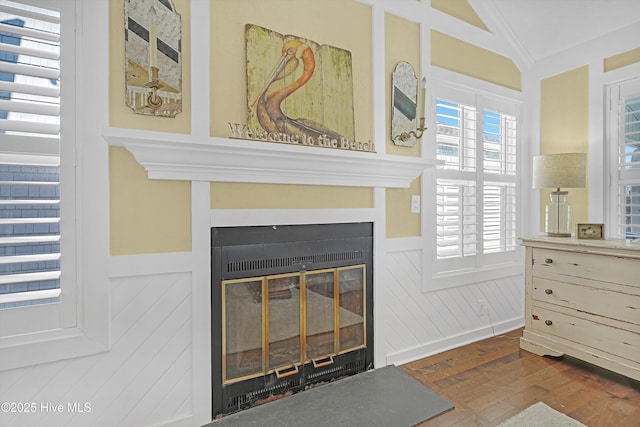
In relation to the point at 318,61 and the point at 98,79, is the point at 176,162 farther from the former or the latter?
the point at 318,61

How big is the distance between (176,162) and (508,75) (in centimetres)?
288

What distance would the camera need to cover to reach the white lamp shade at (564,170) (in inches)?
97.1

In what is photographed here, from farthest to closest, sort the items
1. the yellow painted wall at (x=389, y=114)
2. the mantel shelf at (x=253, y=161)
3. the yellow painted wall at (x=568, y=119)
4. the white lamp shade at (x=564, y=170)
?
the yellow painted wall at (x=568, y=119) < the white lamp shade at (x=564, y=170) < the yellow painted wall at (x=389, y=114) < the mantel shelf at (x=253, y=161)

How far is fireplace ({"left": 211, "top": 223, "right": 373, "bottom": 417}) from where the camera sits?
180 cm

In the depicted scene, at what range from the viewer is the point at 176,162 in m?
1.62

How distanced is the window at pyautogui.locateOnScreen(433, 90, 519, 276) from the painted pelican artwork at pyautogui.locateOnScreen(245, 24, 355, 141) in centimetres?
90

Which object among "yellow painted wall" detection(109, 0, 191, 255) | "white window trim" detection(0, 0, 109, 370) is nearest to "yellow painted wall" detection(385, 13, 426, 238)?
"yellow painted wall" detection(109, 0, 191, 255)

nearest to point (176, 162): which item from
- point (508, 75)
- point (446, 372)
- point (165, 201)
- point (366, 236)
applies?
point (165, 201)

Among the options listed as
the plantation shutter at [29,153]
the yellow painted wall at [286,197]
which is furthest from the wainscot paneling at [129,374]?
the yellow painted wall at [286,197]

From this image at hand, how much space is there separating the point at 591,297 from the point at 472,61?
6.36 feet

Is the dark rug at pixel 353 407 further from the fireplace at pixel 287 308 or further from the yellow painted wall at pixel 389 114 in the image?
the yellow painted wall at pixel 389 114

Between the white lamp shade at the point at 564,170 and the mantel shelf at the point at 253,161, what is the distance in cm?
101

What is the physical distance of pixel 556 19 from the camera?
8.93 feet

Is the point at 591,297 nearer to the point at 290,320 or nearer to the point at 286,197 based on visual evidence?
the point at 290,320
